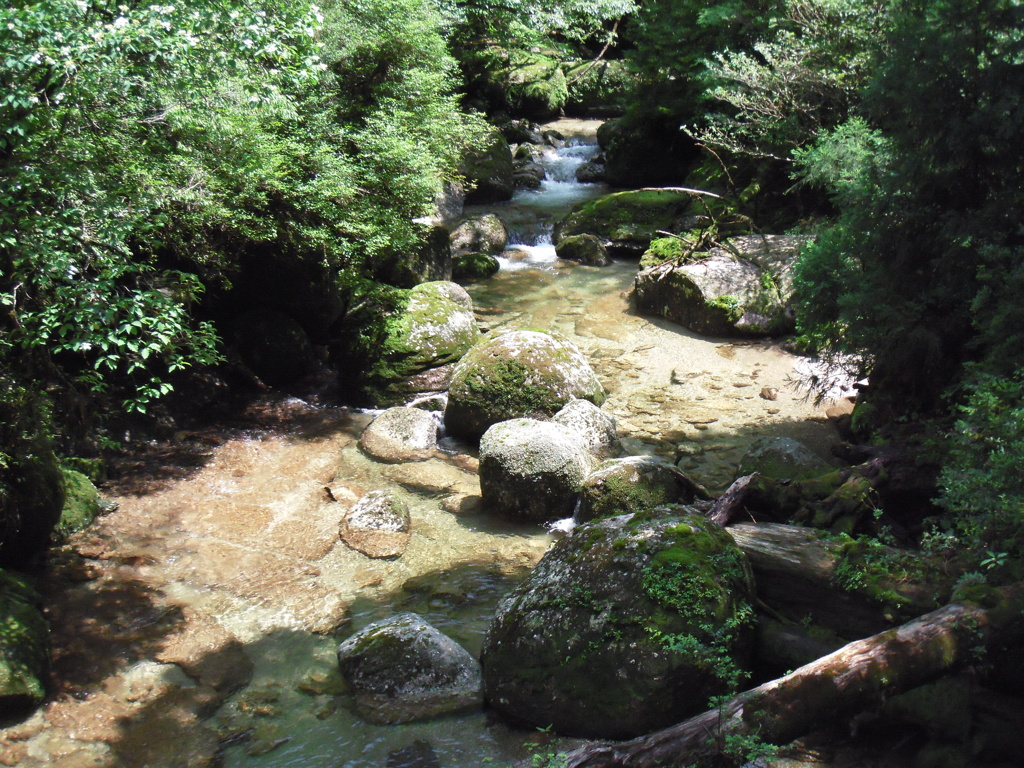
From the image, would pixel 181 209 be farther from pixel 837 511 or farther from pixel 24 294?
pixel 837 511

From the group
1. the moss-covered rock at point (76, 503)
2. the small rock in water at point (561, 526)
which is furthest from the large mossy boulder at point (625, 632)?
the moss-covered rock at point (76, 503)

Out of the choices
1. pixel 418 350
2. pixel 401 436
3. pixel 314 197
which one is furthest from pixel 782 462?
pixel 314 197

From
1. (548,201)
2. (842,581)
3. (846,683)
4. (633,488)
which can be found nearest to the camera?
(846,683)

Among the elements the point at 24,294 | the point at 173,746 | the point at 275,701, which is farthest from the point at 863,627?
the point at 24,294

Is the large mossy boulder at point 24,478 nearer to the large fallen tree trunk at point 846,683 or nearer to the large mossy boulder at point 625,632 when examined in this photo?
the large mossy boulder at point 625,632

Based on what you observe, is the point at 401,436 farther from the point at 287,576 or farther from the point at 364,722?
the point at 364,722

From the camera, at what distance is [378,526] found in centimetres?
732

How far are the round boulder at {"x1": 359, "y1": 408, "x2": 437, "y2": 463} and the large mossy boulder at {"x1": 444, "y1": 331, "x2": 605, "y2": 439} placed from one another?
1.05ft

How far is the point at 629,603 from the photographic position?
4.66 metres

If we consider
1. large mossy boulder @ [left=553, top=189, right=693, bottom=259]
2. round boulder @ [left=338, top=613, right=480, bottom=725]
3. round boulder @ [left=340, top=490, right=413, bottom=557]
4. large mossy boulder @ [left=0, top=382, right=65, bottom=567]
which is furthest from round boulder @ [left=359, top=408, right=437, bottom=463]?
large mossy boulder @ [left=553, top=189, right=693, bottom=259]

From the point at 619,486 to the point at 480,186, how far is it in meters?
13.5

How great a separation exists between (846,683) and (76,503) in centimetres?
676

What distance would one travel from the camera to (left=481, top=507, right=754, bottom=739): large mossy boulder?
14.3ft

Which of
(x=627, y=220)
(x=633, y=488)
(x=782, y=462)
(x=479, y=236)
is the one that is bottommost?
(x=633, y=488)
